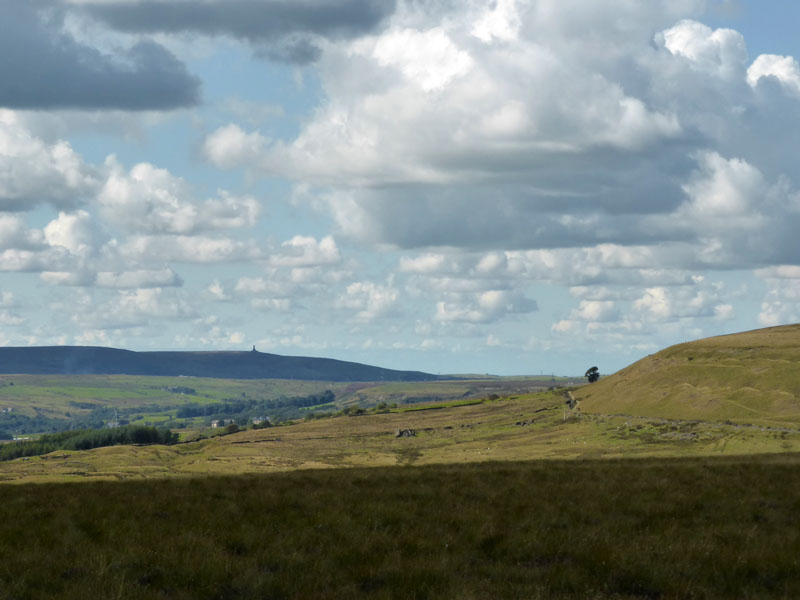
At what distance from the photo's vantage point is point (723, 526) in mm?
19219

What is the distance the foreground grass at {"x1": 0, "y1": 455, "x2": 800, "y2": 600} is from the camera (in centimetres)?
1409

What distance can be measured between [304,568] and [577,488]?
509 inches

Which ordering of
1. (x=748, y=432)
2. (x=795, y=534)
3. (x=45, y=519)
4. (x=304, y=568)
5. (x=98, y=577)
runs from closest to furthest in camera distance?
1. (x=98, y=577)
2. (x=304, y=568)
3. (x=795, y=534)
4. (x=45, y=519)
5. (x=748, y=432)

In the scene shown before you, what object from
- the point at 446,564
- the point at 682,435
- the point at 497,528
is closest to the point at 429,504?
the point at 497,528

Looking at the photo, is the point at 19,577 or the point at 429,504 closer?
the point at 19,577

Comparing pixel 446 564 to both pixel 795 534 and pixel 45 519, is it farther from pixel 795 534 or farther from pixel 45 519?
pixel 45 519

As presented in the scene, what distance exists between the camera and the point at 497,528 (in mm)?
19109

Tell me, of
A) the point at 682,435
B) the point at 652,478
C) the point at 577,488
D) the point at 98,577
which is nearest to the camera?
the point at 98,577

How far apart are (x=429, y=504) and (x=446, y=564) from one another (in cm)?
778

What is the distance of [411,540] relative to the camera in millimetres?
17734

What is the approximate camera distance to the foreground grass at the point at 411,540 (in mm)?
14086

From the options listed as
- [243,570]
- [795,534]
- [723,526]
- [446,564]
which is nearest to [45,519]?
[243,570]

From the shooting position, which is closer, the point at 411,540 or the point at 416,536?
the point at 411,540

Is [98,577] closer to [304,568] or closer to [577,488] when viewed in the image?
[304,568]
